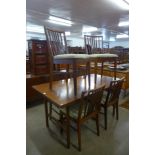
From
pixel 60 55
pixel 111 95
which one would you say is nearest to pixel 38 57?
pixel 60 55

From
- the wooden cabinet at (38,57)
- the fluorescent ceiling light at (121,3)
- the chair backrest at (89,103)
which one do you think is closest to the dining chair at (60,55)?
the chair backrest at (89,103)

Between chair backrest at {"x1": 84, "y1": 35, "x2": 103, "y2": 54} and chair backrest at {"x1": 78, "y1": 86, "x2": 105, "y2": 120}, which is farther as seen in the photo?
chair backrest at {"x1": 84, "y1": 35, "x2": 103, "y2": 54}

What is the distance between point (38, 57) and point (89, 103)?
1827 mm

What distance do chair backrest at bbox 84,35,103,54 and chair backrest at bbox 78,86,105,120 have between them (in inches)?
46.5

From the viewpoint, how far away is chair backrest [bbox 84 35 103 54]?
279 cm

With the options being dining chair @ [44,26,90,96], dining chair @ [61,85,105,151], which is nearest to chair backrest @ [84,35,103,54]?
dining chair @ [44,26,90,96]

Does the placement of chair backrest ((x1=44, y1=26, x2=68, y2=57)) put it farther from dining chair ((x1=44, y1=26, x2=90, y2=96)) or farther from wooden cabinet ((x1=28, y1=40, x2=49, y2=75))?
wooden cabinet ((x1=28, y1=40, x2=49, y2=75))

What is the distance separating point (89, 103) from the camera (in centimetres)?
179

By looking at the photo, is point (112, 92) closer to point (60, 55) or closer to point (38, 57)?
point (60, 55)

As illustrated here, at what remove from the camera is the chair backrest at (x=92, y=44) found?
279cm

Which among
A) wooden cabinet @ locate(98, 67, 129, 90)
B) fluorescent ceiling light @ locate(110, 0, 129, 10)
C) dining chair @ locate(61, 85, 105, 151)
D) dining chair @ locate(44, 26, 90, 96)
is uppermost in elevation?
fluorescent ceiling light @ locate(110, 0, 129, 10)
